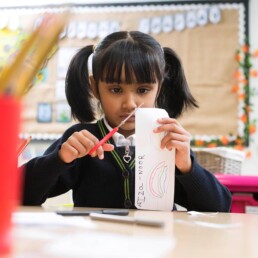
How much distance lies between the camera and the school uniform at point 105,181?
86 cm

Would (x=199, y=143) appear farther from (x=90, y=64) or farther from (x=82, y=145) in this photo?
(x=82, y=145)

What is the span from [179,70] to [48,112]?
143cm

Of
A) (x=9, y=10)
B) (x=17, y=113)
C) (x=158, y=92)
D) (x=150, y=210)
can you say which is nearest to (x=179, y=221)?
(x=150, y=210)

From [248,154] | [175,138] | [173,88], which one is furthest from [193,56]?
[175,138]

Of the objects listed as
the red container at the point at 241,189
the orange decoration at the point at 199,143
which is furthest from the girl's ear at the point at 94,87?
the orange decoration at the point at 199,143

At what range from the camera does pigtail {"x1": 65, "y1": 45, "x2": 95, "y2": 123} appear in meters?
1.14

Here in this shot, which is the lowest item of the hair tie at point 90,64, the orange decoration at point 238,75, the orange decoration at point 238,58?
the hair tie at point 90,64

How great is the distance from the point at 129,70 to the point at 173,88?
0.21 meters

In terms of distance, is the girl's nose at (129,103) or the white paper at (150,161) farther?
the girl's nose at (129,103)

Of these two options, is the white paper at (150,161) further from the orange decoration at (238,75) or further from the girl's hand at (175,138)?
the orange decoration at (238,75)

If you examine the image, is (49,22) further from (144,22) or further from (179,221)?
(144,22)

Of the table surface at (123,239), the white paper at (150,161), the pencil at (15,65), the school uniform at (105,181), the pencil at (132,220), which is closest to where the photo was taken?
the pencil at (15,65)

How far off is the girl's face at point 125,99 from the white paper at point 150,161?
0.82ft

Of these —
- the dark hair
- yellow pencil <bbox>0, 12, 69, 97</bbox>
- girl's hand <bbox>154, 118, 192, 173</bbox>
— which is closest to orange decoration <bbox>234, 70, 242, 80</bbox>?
the dark hair
